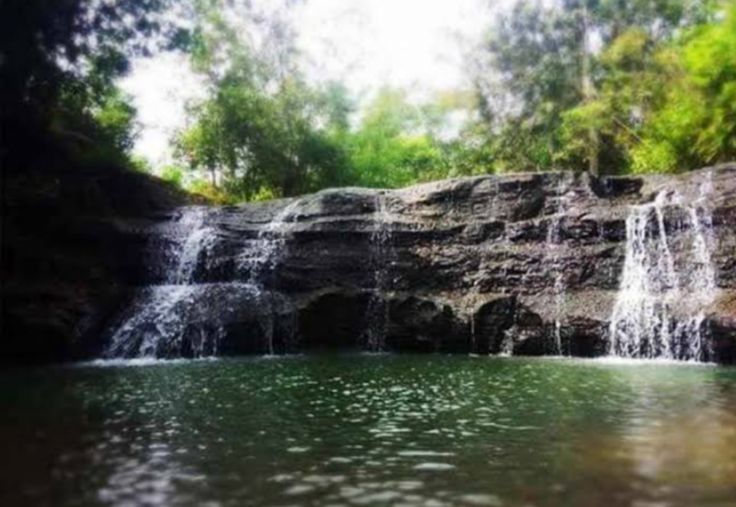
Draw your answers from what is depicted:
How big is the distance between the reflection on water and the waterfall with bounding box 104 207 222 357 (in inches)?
171

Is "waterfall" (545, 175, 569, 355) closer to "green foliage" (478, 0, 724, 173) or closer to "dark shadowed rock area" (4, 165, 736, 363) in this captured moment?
"dark shadowed rock area" (4, 165, 736, 363)

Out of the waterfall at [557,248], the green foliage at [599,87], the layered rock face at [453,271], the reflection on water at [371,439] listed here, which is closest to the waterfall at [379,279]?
the layered rock face at [453,271]

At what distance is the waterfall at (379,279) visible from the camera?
18.4 metres

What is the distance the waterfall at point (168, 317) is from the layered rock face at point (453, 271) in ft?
0.11

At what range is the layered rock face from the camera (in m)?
16.6

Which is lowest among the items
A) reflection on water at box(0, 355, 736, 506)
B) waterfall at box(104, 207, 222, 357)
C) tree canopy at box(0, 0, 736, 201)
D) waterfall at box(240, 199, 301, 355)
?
reflection on water at box(0, 355, 736, 506)

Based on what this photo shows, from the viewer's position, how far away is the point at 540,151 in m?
31.8

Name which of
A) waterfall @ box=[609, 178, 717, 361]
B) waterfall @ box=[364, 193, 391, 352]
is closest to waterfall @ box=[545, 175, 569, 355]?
waterfall @ box=[609, 178, 717, 361]

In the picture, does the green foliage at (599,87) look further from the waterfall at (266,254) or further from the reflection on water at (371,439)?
the reflection on water at (371,439)

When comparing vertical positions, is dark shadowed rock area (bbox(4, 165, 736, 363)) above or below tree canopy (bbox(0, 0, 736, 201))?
below

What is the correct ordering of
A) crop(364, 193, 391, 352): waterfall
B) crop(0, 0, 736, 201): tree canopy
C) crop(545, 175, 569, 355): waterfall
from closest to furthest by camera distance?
crop(545, 175, 569, 355): waterfall, crop(364, 193, 391, 352): waterfall, crop(0, 0, 736, 201): tree canopy

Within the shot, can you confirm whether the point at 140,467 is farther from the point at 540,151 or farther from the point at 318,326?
the point at 540,151

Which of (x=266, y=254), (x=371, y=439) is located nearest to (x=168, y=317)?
(x=266, y=254)

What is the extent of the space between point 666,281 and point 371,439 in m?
12.0
